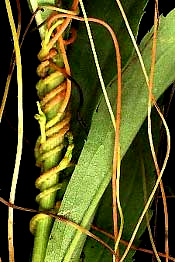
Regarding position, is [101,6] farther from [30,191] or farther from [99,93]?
[30,191]

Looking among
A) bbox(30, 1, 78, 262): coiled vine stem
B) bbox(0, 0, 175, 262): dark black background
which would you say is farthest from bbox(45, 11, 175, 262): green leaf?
bbox(0, 0, 175, 262): dark black background

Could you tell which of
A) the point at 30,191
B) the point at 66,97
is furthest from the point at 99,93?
the point at 30,191

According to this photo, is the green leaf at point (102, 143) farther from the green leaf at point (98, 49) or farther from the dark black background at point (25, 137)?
the dark black background at point (25, 137)

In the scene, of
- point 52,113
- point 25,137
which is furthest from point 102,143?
point 25,137

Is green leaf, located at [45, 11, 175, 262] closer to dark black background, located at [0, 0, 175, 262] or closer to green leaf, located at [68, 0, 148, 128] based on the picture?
green leaf, located at [68, 0, 148, 128]

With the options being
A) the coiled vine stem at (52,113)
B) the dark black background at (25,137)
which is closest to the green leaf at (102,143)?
the coiled vine stem at (52,113)
